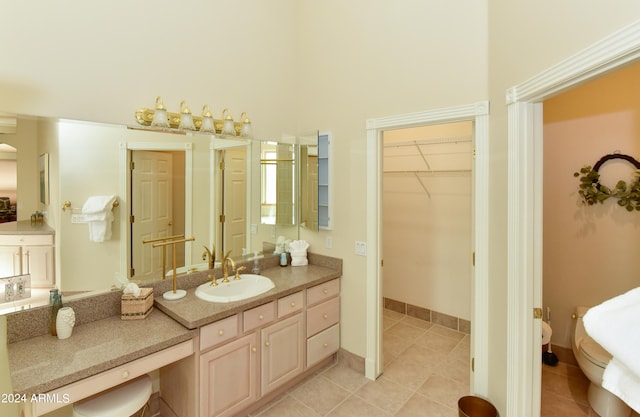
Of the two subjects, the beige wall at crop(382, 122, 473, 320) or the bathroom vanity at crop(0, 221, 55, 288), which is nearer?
the bathroom vanity at crop(0, 221, 55, 288)

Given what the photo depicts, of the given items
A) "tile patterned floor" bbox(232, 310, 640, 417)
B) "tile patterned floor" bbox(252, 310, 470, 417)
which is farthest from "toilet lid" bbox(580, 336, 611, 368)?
"tile patterned floor" bbox(252, 310, 470, 417)

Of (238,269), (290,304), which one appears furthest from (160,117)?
(290,304)

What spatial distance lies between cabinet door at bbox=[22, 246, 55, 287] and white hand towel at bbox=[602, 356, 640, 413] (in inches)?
96.7

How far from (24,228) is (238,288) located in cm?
132

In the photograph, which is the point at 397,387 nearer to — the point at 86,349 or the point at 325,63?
the point at 86,349

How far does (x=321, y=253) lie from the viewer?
9.73 ft

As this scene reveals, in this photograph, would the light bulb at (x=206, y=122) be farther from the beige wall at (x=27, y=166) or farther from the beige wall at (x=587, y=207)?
the beige wall at (x=587, y=207)

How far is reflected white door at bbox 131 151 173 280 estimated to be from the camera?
2.04 m

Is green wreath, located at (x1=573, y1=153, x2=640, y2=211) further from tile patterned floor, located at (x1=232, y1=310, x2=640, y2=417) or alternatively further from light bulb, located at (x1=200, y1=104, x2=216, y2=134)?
light bulb, located at (x1=200, y1=104, x2=216, y2=134)

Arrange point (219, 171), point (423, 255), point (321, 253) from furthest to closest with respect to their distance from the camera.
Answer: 1. point (423, 255)
2. point (321, 253)
3. point (219, 171)

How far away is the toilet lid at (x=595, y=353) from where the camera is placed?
202 centimetres

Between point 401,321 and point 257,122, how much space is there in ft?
9.17

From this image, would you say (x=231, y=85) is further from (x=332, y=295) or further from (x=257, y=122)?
(x=332, y=295)

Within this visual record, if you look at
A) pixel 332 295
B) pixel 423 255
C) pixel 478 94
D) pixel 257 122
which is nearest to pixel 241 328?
pixel 332 295
